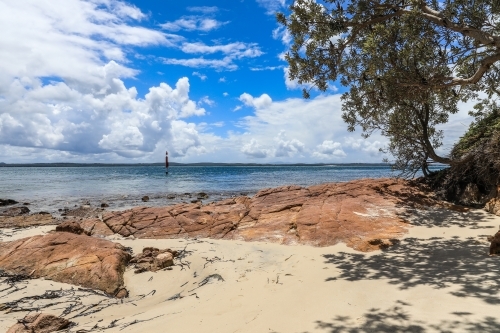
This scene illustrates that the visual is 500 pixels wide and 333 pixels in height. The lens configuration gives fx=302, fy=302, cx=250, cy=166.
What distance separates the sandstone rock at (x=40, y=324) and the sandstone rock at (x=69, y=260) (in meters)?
1.54

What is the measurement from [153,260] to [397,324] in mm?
6217

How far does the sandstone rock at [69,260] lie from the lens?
7215 millimetres

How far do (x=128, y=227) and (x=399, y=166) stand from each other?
1283 centimetres

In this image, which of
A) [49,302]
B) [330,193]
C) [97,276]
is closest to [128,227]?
[97,276]

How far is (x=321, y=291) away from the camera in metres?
5.61

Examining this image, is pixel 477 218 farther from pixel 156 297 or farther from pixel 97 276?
pixel 97 276

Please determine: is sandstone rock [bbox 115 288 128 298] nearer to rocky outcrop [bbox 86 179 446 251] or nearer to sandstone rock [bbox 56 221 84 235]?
rocky outcrop [bbox 86 179 446 251]

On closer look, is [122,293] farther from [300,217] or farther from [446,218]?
[446,218]

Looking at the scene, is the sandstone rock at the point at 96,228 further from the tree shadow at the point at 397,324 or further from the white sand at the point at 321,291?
the tree shadow at the point at 397,324

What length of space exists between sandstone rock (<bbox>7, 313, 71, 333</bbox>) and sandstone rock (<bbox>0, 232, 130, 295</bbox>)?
154 cm

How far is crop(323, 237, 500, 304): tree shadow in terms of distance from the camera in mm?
5214

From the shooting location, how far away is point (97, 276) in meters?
7.23

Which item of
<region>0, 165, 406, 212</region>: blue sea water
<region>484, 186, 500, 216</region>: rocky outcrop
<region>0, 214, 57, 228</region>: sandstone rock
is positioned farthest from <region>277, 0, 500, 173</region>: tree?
<region>0, 165, 406, 212</region>: blue sea water

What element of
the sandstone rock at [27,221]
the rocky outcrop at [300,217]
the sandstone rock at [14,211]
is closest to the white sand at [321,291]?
the rocky outcrop at [300,217]
